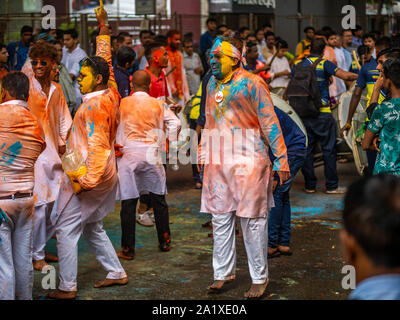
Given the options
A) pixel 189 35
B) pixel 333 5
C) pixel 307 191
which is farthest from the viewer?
pixel 333 5

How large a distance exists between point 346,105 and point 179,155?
2.80 meters

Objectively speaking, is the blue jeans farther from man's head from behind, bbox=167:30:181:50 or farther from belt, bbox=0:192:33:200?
man's head from behind, bbox=167:30:181:50

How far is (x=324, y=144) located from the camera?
9273mm

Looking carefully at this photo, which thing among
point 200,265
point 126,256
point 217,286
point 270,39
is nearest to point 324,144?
point 200,265

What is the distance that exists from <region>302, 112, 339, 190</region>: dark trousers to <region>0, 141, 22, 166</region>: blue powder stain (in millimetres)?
5172

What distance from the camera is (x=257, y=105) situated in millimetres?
5312

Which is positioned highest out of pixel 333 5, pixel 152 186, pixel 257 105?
pixel 333 5

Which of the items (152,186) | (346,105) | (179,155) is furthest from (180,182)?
(152,186)

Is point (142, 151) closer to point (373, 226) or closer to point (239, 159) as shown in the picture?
point (239, 159)

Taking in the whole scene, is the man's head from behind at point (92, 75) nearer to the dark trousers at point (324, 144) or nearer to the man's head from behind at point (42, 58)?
the man's head from behind at point (42, 58)

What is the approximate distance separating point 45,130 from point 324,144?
14.7 ft

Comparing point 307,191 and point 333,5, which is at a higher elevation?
point 333,5
